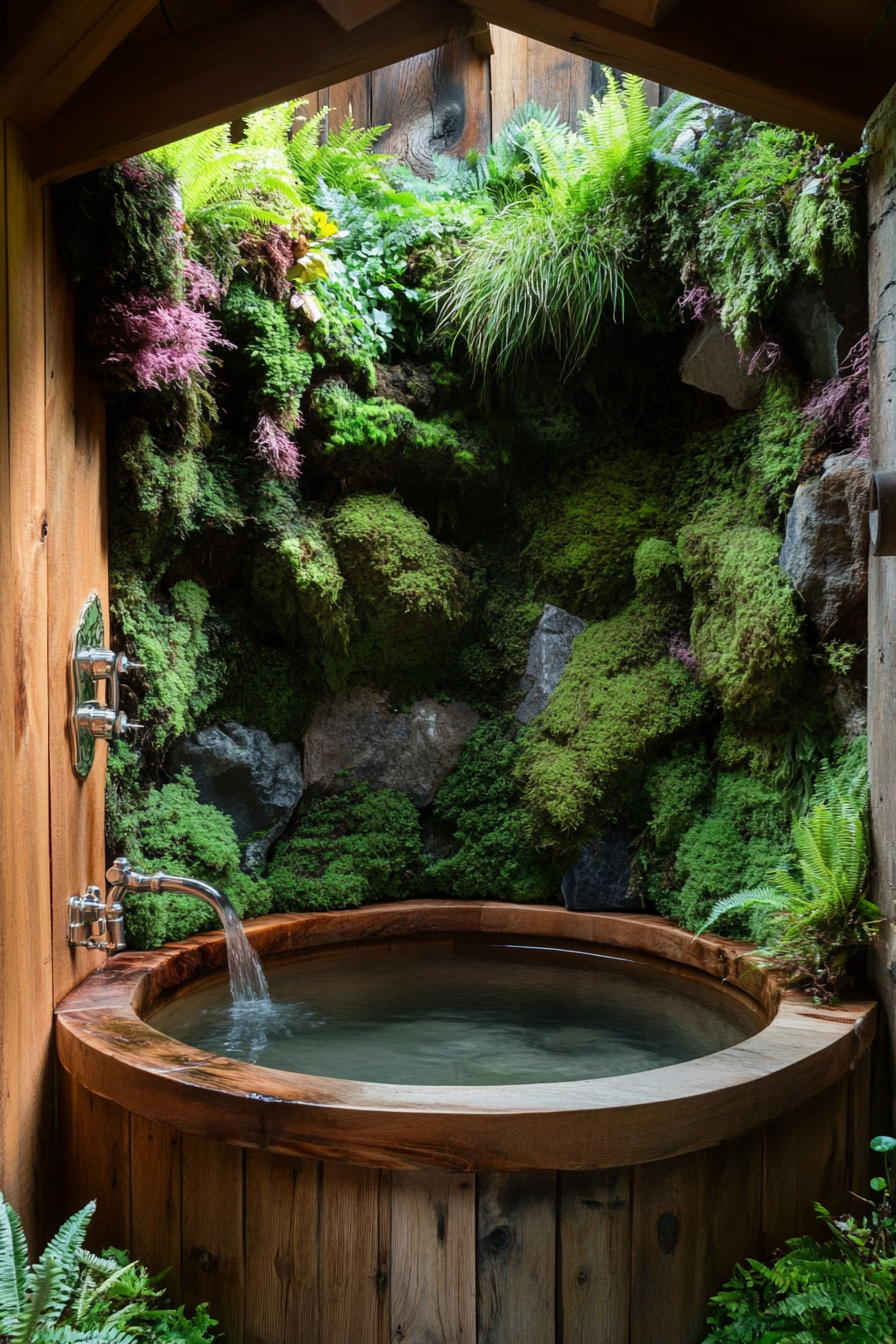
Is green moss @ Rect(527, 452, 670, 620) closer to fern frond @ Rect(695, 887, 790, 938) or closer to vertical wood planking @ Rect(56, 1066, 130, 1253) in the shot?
fern frond @ Rect(695, 887, 790, 938)

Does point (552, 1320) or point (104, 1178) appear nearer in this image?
point (552, 1320)

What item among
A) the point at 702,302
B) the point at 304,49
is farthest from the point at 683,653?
the point at 304,49

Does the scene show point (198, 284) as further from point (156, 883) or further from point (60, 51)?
point (156, 883)

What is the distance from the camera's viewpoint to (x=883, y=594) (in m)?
2.71

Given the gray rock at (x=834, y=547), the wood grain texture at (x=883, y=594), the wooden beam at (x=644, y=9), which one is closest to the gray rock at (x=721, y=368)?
the gray rock at (x=834, y=547)

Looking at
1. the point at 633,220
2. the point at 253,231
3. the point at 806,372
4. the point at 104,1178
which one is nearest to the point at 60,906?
the point at 104,1178

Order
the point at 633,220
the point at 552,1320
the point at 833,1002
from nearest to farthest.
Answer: the point at 552,1320 → the point at 833,1002 → the point at 633,220

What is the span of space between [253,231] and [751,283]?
194 centimetres

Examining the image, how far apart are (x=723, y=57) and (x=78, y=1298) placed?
355 centimetres

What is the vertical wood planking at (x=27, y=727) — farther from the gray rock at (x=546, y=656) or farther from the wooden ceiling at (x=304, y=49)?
the gray rock at (x=546, y=656)

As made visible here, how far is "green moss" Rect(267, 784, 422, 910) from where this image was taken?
393 centimetres

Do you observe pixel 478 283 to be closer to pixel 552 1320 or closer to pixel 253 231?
pixel 253 231

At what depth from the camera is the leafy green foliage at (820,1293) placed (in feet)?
6.16

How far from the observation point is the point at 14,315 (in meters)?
A: 2.30
